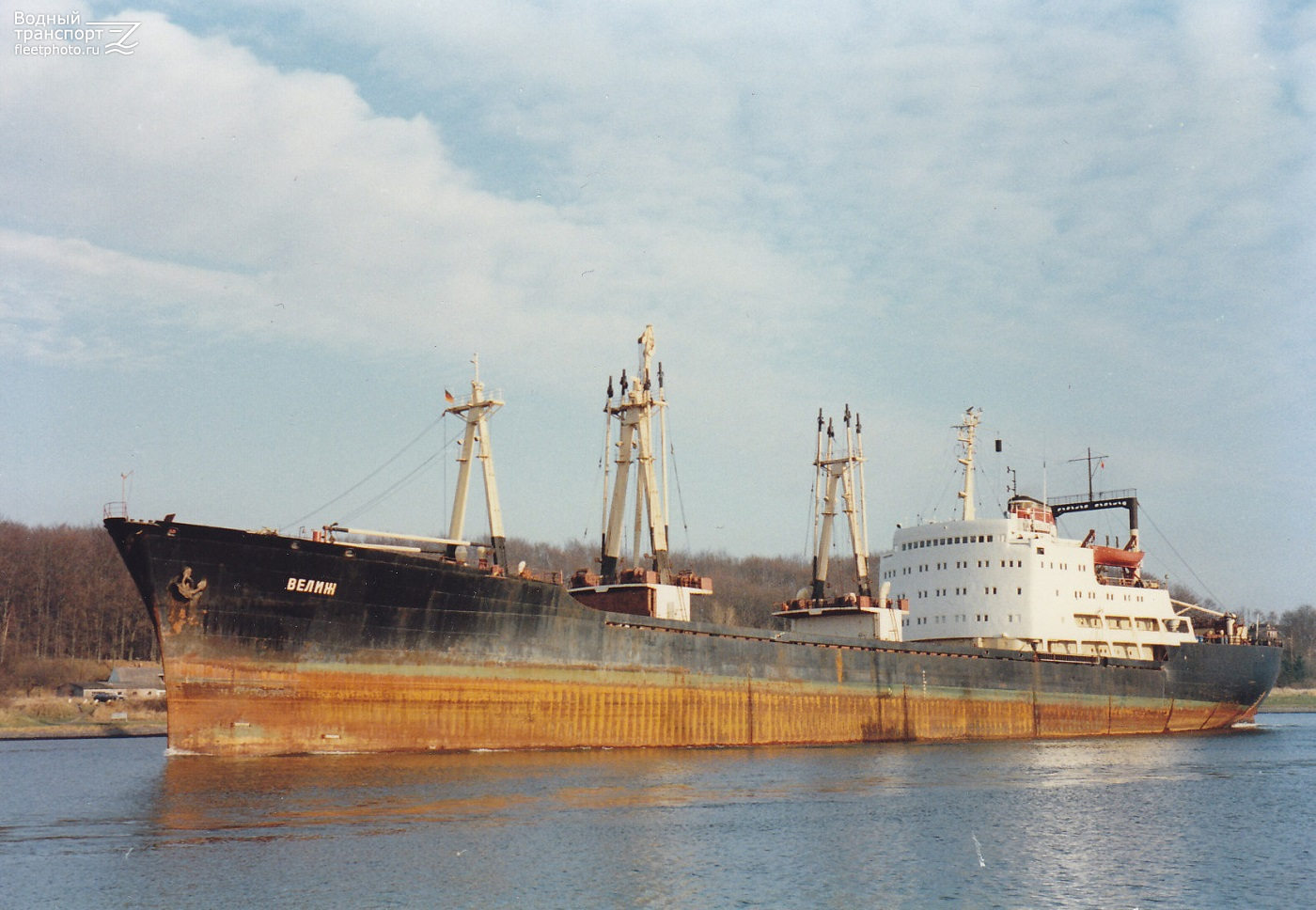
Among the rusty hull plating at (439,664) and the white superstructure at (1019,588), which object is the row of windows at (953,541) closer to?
the white superstructure at (1019,588)

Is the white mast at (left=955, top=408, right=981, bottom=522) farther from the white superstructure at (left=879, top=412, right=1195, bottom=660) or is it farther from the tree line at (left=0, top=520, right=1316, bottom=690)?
the tree line at (left=0, top=520, right=1316, bottom=690)

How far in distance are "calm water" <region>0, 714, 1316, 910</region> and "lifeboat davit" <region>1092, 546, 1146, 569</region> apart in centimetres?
1936

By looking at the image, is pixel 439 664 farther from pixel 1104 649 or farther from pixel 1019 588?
pixel 1104 649

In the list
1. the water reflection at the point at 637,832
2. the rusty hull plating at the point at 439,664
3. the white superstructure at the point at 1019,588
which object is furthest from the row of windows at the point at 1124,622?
the water reflection at the point at 637,832

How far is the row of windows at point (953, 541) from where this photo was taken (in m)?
44.8

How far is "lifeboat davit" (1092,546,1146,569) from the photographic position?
4794 centimetres

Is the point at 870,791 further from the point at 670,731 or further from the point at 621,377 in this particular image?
the point at 621,377

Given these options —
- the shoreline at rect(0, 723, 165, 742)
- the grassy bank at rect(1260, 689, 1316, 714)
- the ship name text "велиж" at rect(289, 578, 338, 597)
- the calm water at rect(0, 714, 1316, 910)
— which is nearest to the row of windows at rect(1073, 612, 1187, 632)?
the calm water at rect(0, 714, 1316, 910)

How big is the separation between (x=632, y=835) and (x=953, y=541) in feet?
97.4

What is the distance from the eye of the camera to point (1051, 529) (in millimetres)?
46000

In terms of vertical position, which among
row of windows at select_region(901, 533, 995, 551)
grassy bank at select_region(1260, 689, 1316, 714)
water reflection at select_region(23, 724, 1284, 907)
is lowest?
grassy bank at select_region(1260, 689, 1316, 714)

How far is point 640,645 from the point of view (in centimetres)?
3078

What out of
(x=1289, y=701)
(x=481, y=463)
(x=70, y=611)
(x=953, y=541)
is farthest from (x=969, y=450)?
(x=1289, y=701)

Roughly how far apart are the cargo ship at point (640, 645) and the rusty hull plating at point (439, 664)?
0.15 ft
